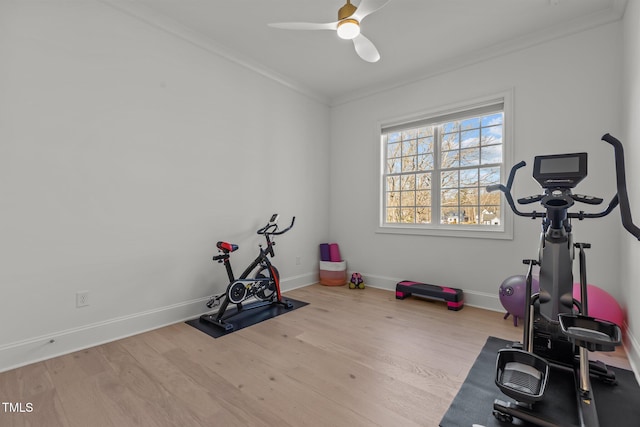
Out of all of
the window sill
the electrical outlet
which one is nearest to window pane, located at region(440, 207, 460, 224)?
the window sill

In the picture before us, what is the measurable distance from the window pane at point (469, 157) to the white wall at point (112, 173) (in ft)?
8.03

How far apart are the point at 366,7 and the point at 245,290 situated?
2.62m

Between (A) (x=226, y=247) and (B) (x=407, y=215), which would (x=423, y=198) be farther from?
(A) (x=226, y=247)

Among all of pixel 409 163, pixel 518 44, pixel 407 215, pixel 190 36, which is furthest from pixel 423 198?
pixel 190 36

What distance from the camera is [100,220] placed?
2424 mm

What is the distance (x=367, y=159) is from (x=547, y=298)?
2.90 m

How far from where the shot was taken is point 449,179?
3.72 metres

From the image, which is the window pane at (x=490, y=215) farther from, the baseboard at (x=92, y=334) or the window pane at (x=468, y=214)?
the baseboard at (x=92, y=334)

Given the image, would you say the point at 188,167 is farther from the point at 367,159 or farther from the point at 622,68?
the point at 622,68

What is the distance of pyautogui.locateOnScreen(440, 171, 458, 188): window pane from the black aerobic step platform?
1241 millimetres

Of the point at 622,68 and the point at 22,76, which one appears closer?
the point at 22,76

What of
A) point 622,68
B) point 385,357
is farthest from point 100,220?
point 622,68

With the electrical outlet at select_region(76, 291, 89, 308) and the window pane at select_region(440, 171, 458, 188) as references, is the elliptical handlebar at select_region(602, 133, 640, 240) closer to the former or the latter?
the window pane at select_region(440, 171, 458, 188)

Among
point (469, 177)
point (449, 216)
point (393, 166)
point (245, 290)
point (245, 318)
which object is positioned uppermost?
point (393, 166)
